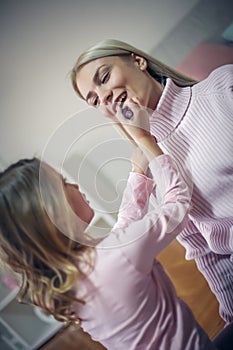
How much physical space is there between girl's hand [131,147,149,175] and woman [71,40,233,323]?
37 millimetres

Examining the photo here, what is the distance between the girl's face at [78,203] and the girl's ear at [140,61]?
202mm

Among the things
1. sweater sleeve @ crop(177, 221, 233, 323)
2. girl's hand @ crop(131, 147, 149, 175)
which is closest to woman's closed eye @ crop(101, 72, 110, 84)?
girl's hand @ crop(131, 147, 149, 175)

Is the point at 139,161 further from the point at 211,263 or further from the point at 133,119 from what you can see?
the point at 211,263

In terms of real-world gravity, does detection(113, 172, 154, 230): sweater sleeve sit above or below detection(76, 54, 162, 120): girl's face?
below

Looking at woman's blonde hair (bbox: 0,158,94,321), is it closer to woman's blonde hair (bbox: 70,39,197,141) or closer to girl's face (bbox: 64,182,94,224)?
girl's face (bbox: 64,182,94,224)

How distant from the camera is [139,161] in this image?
1.82ft

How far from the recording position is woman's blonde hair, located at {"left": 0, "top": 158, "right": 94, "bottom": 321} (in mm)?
481

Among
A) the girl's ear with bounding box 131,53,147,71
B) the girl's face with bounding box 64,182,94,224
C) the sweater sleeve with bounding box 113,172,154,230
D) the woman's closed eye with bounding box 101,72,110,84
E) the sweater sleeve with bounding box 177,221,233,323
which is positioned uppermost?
the woman's closed eye with bounding box 101,72,110,84

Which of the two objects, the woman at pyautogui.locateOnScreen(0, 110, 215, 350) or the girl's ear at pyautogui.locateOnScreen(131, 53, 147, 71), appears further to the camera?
the girl's ear at pyautogui.locateOnScreen(131, 53, 147, 71)

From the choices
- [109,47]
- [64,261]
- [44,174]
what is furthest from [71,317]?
[109,47]

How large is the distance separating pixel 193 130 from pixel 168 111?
0.15 feet

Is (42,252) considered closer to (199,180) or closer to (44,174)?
(44,174)

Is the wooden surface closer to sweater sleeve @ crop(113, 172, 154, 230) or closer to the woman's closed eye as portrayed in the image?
sweater sleeve @ crop(113, 172, 154, 230)

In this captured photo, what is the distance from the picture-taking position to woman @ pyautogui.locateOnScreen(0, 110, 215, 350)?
18.8 inches
